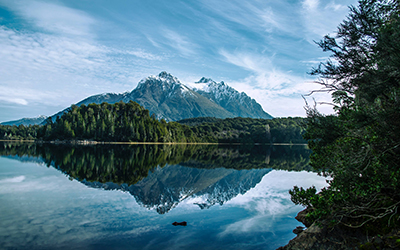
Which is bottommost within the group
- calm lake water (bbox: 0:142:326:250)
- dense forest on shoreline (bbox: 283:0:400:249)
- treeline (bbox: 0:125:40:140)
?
calm lake water (bbox: 0:142:326:250)

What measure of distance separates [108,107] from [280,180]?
13926cm

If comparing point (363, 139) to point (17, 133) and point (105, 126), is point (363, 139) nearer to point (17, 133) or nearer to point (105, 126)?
point (105, 126)

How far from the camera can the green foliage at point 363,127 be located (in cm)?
901

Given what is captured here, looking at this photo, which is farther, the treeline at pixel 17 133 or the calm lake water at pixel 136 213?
the treeline at pixel 17 133

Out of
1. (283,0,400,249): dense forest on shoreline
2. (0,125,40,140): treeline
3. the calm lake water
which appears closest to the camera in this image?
(283,0,400,249): dense forest on shoreline

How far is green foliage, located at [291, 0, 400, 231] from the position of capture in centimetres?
901

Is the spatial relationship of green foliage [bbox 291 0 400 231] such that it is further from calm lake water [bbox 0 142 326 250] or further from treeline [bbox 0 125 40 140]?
treeline [bbox 0 125 40 140]

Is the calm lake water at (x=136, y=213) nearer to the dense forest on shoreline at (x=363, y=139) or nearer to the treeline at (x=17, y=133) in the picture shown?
the dense forest on shoreline at (x=363, y=139)

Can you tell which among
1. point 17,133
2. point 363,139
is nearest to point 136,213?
point 363,139

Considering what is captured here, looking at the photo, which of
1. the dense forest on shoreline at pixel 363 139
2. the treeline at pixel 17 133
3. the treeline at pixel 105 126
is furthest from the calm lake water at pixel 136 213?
the treeline at pixel 17 133

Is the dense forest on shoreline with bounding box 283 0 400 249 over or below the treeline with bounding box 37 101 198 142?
below

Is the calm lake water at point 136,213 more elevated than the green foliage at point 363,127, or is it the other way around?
the green foliage at point 363,127

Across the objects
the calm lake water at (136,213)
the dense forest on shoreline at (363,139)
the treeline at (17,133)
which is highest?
the treeline at (17,133)

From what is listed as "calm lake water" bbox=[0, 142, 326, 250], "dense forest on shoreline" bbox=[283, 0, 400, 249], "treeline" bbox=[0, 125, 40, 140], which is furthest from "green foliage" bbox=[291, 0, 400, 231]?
"treeline" bbox=[0, 125, 40, 140]
